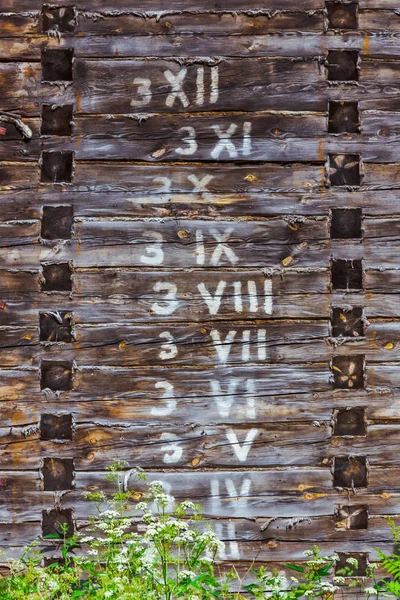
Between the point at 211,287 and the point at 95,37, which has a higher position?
the point at 95,37

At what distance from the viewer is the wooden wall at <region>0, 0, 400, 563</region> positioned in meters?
4.94

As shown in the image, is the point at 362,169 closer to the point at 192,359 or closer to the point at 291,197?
the point at 291,197

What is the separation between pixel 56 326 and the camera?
4.97m

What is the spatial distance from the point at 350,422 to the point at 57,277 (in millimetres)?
2331

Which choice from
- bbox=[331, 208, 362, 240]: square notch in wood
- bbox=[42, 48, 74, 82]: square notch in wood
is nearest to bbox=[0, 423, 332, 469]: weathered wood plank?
bbox=[331, 208, 362, 240]: square notch in wood

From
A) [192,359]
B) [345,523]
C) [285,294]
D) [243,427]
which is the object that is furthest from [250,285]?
[345,523]

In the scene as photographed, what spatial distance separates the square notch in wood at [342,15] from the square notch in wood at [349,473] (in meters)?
3.15

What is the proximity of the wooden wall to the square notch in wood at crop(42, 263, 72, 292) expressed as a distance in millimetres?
14

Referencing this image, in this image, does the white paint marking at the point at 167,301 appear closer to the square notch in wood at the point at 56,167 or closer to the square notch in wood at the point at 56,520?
the square notch in wood at the point at 56,167

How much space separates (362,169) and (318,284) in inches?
35.7

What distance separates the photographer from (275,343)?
501cm

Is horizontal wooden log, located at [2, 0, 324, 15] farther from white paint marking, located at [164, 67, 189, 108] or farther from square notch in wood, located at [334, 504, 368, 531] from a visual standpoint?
square notch in wood, located at [334, 504, 368, 531]

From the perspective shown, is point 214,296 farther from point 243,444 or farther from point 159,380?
point 243,444

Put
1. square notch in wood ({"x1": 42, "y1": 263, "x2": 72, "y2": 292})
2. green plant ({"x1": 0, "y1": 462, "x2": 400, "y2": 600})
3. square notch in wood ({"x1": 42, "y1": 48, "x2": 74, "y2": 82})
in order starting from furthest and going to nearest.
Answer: square notch in wood ({"x1": 42, "y1": 48, "x2": 74, "y2": 82}) → square notch in wood ({"x1": 42, "y1": 263, "x2": 72, "y2": 292}) → green plant ({"x1": 0, "y1": 462, "x2": 400, "y2": 600})
